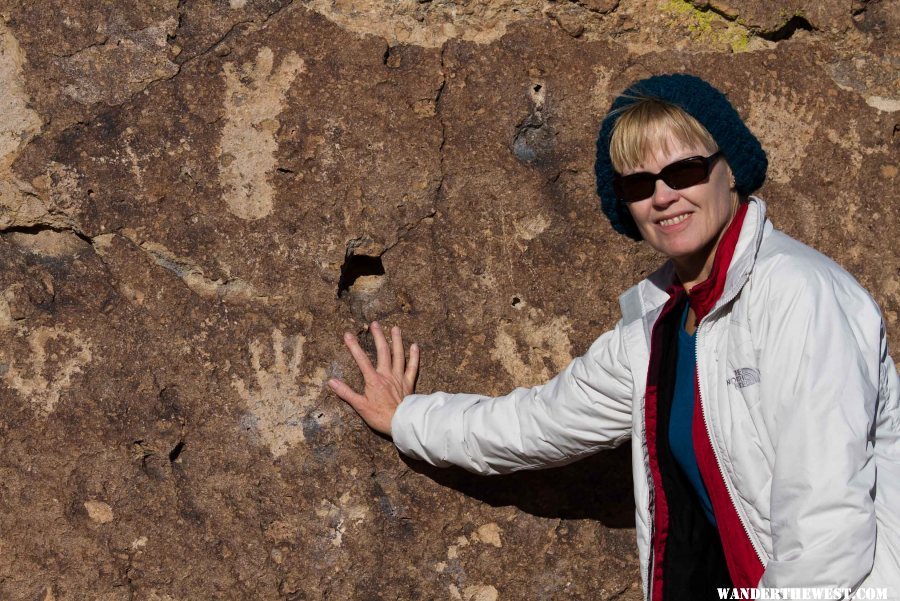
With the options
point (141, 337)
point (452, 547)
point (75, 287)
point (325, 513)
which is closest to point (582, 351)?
point (452, 547)

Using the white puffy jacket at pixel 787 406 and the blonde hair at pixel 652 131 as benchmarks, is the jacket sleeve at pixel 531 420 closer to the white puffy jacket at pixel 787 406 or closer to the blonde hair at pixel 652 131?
the white puffy jacket at pixel 787 406

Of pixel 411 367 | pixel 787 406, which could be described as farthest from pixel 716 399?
pixel 411 367

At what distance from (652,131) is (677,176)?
100mm

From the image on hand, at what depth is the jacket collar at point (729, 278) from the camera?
1786 mm

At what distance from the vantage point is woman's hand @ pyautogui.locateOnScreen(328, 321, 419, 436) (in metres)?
2.34

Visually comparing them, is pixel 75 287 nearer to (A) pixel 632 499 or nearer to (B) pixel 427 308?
(B) pixel 427 308

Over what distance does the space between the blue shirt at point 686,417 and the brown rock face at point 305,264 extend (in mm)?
508

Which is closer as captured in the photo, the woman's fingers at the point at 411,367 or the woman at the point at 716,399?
the woman at the point at 716,399

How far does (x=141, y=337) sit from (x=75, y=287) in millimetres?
197

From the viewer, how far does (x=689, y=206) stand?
74.3 inches

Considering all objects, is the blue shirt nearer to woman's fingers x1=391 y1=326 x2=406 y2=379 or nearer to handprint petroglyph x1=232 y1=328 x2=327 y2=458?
woman's fingers x1=391 y1=326 x2=406 y2=379

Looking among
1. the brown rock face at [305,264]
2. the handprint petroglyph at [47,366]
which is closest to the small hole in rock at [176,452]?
the brown rock face at [305,264]

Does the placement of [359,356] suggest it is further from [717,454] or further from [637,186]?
[717,454]

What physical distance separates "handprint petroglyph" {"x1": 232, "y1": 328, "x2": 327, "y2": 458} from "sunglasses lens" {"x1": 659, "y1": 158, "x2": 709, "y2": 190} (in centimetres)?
97
